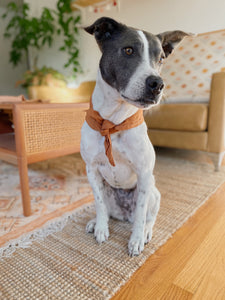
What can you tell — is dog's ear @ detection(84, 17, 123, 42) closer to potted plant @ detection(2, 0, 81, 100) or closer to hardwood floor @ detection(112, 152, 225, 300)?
hardwood floor @ detection(112, 152, 225, 300)

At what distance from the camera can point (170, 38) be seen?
0.99 metres

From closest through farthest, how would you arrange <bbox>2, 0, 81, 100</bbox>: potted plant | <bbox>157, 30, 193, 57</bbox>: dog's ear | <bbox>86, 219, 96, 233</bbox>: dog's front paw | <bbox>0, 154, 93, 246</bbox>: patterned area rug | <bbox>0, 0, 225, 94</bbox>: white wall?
<bbox>157, 30, 193, 57</bbox>: dog's ear < <bbox>86, 219, 96, 233</bbox>: dog's front paw < <bbox>0, 154, 93, 246</bbox>: patterned area rug < <bbox>0, 0, 225, 94</bbox>: white wall < <bbox>2, 0, 81, 100</bbox>: potted plant

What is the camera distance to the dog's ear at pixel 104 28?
85 centimetres

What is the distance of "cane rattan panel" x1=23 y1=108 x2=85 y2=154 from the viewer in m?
1.29

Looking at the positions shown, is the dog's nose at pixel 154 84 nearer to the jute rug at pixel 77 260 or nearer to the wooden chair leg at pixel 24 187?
the jute rug at pixel 77 260

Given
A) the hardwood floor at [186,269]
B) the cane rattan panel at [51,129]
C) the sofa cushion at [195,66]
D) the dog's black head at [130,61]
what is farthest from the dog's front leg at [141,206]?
the sofa cushion at [195,66]

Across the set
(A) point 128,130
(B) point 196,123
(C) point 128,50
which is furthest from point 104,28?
(B) point 196,123

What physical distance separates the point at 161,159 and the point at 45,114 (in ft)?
4.91

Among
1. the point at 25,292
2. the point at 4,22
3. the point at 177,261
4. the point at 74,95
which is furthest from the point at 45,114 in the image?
the point at 4,22

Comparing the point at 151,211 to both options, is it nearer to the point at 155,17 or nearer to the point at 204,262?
the point at 204,262

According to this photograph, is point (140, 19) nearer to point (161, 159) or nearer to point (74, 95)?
point (74, 95)

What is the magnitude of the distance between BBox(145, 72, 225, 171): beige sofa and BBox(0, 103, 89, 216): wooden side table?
96 centimetres

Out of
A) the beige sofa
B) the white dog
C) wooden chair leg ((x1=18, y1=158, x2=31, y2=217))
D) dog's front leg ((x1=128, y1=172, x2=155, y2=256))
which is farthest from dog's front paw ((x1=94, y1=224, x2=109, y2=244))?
the beige sofa

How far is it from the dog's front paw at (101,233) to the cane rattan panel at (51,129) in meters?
0.62
